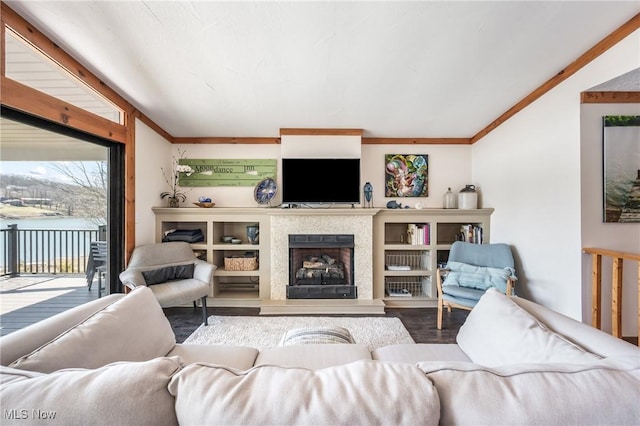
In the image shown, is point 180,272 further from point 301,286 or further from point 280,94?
point 280,94

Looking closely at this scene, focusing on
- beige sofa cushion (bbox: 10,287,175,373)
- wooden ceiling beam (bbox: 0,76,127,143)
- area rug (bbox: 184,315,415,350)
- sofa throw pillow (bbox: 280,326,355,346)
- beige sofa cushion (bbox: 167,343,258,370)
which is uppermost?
wooden ceiling beam (bbox: 0,76,127,143)

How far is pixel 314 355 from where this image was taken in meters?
1.36

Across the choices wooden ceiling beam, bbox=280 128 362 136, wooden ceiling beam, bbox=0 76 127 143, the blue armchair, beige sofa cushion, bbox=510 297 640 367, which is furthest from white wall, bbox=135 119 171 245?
beige sofa cushion, bbox=510 297 640 367

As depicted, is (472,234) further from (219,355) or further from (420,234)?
(219,355)

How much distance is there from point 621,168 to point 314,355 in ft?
9.58

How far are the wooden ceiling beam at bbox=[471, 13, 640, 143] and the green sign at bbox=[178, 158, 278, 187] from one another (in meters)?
2.99

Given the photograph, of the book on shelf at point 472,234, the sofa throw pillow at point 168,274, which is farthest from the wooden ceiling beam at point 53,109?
the book on shelf at point 472,234

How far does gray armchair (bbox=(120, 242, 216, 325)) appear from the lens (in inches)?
101

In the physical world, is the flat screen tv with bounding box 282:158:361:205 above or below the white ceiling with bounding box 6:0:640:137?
below

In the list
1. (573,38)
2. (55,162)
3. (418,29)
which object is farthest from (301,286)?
(573,38)

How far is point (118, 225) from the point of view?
2764 millimetres
